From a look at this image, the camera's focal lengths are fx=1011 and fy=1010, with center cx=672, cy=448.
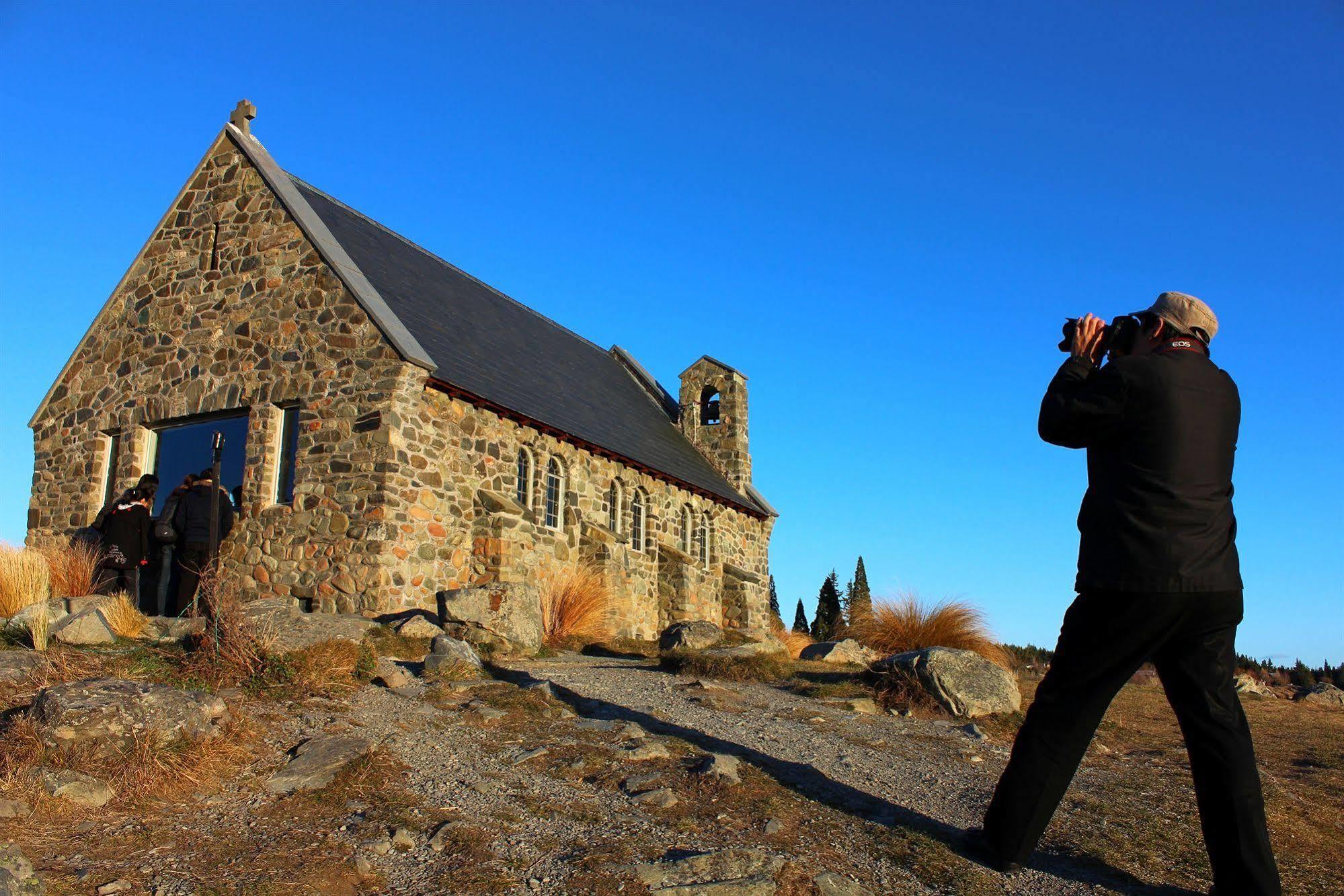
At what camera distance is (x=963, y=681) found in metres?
9.12

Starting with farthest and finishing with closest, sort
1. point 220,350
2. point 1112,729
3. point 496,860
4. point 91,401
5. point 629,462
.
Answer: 1. point 629,462
2. point 91,401
3. point 220,350
4. point 1112,729
5. point 496,860

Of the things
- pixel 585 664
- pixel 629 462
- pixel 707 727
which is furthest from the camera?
pixel 629 462

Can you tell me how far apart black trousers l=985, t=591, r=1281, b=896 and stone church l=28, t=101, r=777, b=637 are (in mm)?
10324

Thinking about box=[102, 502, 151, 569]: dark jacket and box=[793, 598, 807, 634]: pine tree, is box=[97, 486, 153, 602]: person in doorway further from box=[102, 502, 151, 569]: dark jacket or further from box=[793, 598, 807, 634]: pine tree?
box=[793, 598, 807, 634]: pine tree

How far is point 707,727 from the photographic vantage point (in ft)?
25.1

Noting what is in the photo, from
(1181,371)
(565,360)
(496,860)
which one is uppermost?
(565,360)

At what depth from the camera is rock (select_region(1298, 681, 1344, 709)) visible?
1357 centimetres

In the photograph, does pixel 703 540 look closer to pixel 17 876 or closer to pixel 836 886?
pixel 836 886

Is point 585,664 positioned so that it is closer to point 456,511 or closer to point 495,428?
point 456,511

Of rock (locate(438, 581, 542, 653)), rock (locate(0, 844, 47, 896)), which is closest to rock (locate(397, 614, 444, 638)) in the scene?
rock (locate(438, 581, 542, 653))

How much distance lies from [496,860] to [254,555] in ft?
35.9

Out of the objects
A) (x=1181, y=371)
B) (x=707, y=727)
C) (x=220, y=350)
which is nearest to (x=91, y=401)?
(x=220, y=350)

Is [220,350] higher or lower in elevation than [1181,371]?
higher

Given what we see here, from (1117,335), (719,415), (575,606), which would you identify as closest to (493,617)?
(575,606)
